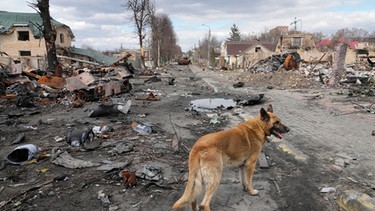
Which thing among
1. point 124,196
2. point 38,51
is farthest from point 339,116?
point 38,51

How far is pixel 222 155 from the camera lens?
3.50 meters

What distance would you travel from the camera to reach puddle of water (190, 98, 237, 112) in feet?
36.1

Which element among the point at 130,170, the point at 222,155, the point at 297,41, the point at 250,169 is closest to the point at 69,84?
the point at 130,170

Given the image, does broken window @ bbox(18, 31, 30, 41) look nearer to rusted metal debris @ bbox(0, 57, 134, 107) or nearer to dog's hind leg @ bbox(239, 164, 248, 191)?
rusted metal debris @ bbox(0, 57, 134, 107)

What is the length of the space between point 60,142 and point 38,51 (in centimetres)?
3917

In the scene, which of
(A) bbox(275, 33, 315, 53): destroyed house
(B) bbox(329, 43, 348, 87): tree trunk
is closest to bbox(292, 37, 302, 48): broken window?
(A) bbox(275, 33, 315, 53): destroyed house

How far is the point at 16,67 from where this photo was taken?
15297 millimetres

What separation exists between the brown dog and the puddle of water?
257 inches

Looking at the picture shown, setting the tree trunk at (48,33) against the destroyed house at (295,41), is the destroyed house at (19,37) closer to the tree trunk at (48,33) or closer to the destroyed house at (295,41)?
the tree trunk at (48,33)

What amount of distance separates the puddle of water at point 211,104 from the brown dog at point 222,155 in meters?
6.54

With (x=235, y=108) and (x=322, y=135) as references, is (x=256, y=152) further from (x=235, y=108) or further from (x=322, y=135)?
(x=235, y=108)

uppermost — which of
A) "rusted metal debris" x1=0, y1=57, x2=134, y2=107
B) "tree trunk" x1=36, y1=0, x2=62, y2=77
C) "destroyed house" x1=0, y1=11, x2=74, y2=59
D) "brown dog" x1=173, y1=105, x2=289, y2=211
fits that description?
"destroyed house" x1=0, y1=11, x2=74, y2=59

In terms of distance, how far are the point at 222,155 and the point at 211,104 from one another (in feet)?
28.2

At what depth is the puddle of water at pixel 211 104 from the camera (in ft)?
36.1
